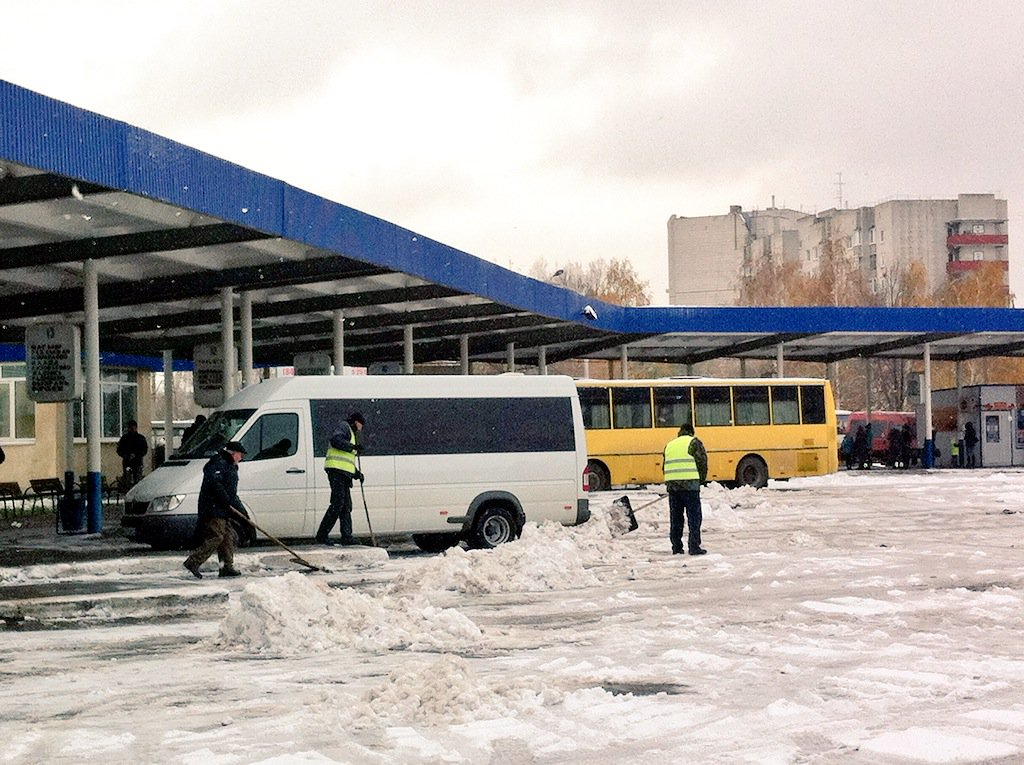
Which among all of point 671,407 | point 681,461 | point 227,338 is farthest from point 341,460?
point 671,407

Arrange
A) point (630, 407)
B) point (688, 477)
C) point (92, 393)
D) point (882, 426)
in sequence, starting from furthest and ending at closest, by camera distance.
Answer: point (882, 426)
point (630, 407)
point (92, 393)
point (688, 477)

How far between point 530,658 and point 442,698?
7.10 ft

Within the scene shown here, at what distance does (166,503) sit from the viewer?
55.0 ft

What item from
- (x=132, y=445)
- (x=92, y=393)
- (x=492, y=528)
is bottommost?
(x=492, y=528)

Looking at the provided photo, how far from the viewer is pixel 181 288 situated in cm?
2352

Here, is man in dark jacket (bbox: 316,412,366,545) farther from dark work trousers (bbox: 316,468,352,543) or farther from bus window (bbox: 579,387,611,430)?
bus window (bbox: 579,387,611,430)

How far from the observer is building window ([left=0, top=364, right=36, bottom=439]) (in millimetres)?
37250

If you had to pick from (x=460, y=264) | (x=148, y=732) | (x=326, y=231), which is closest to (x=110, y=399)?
(x=460, y=264)

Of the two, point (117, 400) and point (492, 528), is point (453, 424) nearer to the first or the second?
point (492, 528)

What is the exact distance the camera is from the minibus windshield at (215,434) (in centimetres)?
1756

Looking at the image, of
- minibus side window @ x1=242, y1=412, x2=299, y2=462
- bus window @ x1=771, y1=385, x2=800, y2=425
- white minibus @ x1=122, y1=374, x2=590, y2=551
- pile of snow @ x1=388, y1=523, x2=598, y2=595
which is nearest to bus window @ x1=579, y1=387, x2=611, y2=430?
bus window @ x1=771, y1=385, x2=800, y2=425

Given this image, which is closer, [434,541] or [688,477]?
[688,477]

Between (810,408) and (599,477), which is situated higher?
(810,408)

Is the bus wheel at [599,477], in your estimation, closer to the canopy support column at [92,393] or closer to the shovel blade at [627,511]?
the shovel blade at [627,511]
